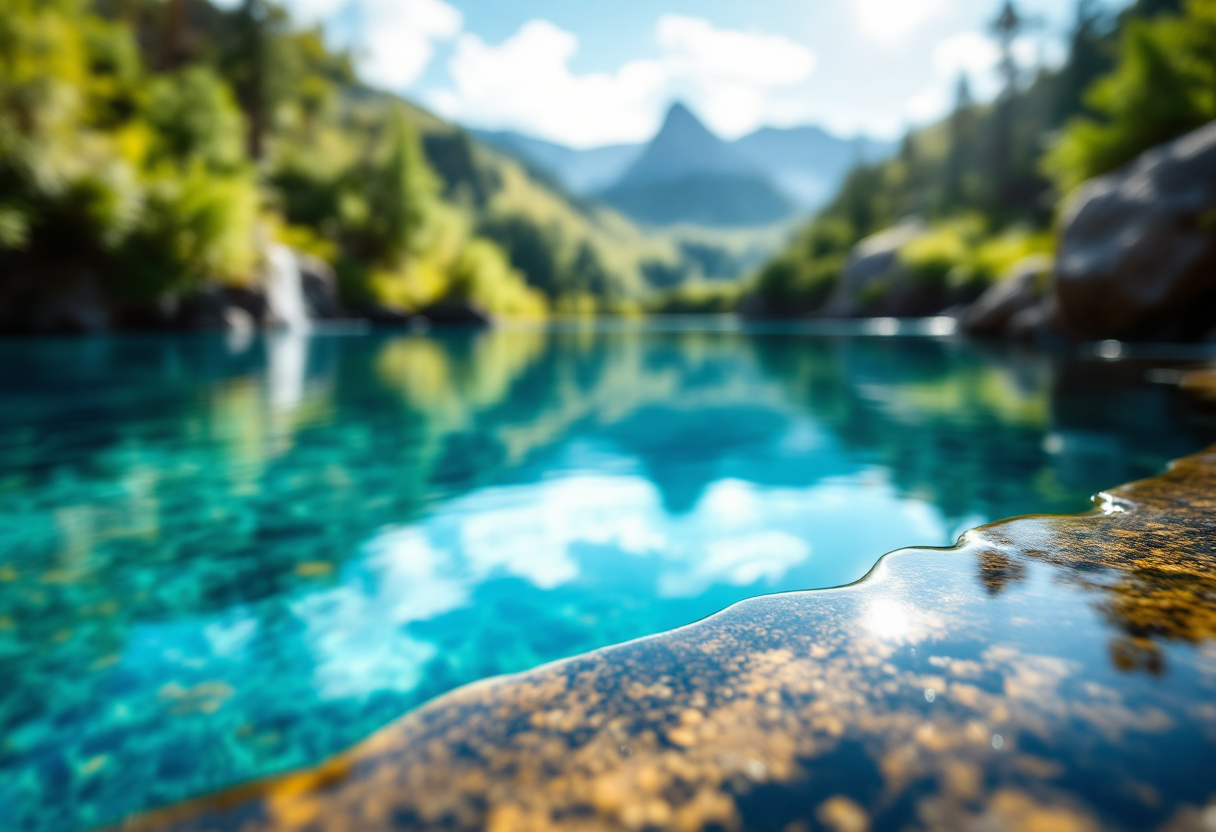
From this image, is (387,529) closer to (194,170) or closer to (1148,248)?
(1148,248)

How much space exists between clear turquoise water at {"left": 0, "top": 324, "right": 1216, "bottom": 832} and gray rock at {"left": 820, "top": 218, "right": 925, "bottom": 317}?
39.1 meters

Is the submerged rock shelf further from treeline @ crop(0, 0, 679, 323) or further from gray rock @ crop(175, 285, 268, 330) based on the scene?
gray rock @ crop(175, 285, 268, 330)

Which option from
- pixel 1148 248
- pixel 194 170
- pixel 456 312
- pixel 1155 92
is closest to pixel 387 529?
pixel 1148 248

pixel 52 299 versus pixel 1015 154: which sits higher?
pixel 1015 154

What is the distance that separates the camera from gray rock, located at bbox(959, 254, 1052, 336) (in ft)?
73.6

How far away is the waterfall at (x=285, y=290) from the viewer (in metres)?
31.7

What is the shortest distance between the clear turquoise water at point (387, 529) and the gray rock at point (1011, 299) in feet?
49.7

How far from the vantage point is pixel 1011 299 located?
76.9 feet

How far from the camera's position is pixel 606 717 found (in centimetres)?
174

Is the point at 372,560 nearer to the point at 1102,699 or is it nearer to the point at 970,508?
the point at 1102,699

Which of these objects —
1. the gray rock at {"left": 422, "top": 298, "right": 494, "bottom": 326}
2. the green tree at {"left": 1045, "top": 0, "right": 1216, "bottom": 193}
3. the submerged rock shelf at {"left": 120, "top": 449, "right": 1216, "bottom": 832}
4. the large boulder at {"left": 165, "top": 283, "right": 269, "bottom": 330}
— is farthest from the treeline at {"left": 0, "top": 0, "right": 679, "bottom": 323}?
→ the green tree at {"left": 1045, "top": 0, "right": 1216, "bottom": 193}

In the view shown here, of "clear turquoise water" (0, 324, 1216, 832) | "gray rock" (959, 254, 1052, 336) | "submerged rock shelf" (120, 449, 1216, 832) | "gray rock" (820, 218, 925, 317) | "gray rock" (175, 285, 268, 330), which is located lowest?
"clear turquoise water" (0, 324, 1216, 832)

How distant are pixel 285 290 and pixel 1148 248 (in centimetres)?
3660

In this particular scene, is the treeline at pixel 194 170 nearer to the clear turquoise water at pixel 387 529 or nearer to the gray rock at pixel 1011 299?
the clear turquoise water at pixel 387 529
